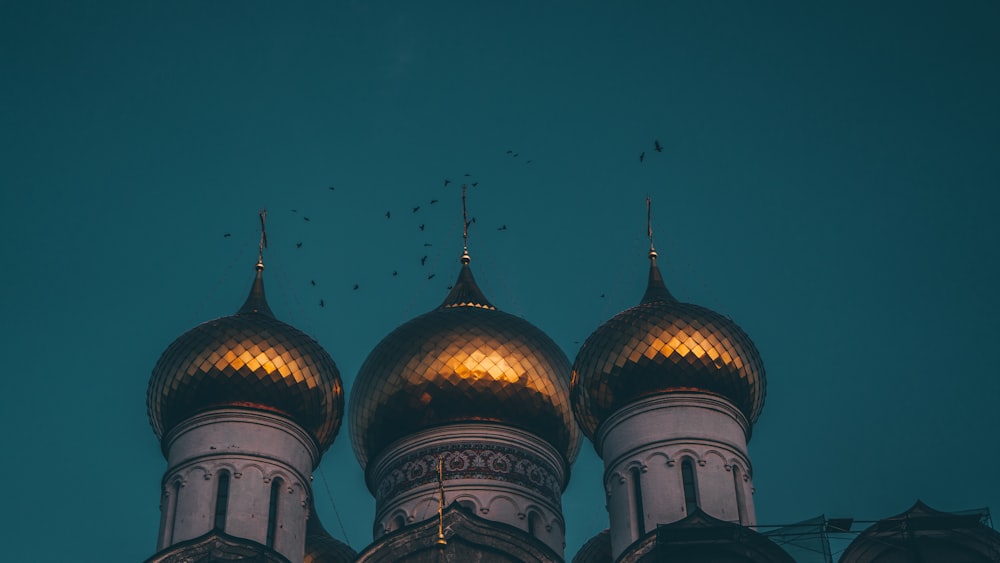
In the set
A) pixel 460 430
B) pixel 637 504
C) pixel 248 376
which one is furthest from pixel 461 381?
pixel 637 504

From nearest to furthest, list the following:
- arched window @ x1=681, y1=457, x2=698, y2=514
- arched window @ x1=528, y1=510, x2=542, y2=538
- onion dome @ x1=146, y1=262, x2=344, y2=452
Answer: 1. arched window @ x1=681, y1=457, x2=698, y2=514
2. onion dome @ x1=146, y1=262, x2=344, y2=452
3. arched window @ x1=528, y1=510, x2=542, y2=538

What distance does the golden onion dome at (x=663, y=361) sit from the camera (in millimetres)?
23594

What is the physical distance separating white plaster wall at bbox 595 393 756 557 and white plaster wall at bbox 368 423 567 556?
148cm

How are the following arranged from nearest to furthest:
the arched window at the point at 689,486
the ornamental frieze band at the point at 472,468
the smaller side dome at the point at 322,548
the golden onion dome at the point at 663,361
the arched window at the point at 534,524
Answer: the arched window at the point at 689,486
the golden onion dome at the point at 663,361
the arched window at the point at 534,524
the ornamental frieze band at the point at 472,468
the smaller side dome at the point at 322,548

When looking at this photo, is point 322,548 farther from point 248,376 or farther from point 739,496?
point 739,496

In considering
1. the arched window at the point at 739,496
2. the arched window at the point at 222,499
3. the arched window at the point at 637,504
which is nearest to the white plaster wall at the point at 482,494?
the arched window at the point at 637,504

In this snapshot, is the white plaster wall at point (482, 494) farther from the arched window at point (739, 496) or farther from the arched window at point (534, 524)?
the arched window at point (739, 496)

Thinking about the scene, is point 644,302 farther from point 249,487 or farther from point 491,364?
point 249,487

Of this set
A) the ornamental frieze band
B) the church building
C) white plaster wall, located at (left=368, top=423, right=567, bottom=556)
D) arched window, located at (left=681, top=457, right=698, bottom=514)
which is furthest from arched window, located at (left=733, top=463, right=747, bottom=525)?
the ornamental frieze band

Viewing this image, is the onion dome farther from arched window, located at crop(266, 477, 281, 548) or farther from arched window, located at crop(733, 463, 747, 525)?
arched window, located at crop(733, 463, 747, 525)

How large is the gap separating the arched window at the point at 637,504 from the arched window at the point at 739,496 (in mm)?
1274

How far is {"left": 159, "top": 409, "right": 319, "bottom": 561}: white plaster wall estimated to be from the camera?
23.0m

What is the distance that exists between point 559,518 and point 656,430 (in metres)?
2.58

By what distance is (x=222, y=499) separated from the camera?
76.5 ft
